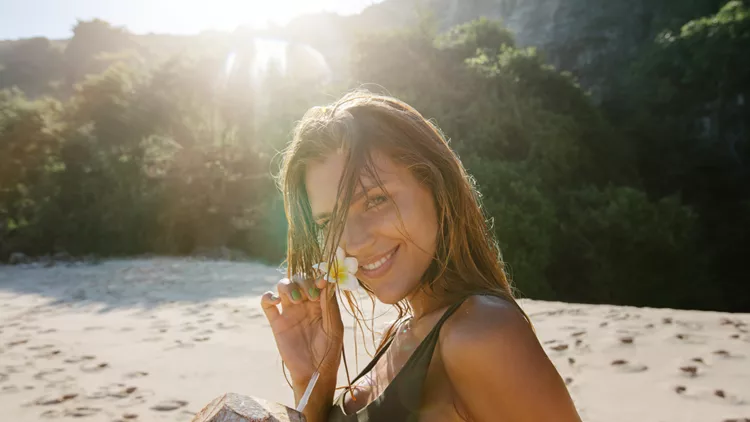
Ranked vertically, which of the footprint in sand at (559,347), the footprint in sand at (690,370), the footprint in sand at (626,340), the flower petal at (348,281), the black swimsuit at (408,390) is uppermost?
the flower petal at (348,281)

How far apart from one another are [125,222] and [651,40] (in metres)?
18.8

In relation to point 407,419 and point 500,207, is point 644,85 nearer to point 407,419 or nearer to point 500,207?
point 500,207

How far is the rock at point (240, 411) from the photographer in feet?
3.22

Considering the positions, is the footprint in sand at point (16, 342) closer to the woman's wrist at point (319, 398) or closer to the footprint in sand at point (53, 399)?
the footprint in sand at point (53, 399)

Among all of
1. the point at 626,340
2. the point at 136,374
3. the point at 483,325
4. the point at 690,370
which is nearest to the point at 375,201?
the point at 483,325

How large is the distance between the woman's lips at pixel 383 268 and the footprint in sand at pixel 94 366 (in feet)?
10.7

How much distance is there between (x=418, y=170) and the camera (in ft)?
4.24

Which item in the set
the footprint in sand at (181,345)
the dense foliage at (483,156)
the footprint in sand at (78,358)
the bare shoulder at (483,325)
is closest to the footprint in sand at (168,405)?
the footprint in sand at (181,345)

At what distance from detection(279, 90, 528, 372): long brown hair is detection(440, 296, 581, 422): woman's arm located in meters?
0.19

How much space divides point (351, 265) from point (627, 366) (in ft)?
9.20

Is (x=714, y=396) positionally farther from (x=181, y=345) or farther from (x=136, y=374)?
(x=181, y=345)

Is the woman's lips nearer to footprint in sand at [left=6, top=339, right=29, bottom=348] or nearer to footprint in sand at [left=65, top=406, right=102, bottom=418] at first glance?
footprint in sand at [left=65, top=406, right=102, bottom=418]

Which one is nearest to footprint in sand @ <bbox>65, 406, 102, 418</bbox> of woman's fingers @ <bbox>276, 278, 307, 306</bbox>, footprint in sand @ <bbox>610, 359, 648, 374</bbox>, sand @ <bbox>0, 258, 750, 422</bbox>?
sand @ <bbox>0, 258, 750, 422</bbox>

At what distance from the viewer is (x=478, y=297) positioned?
1094 mm
